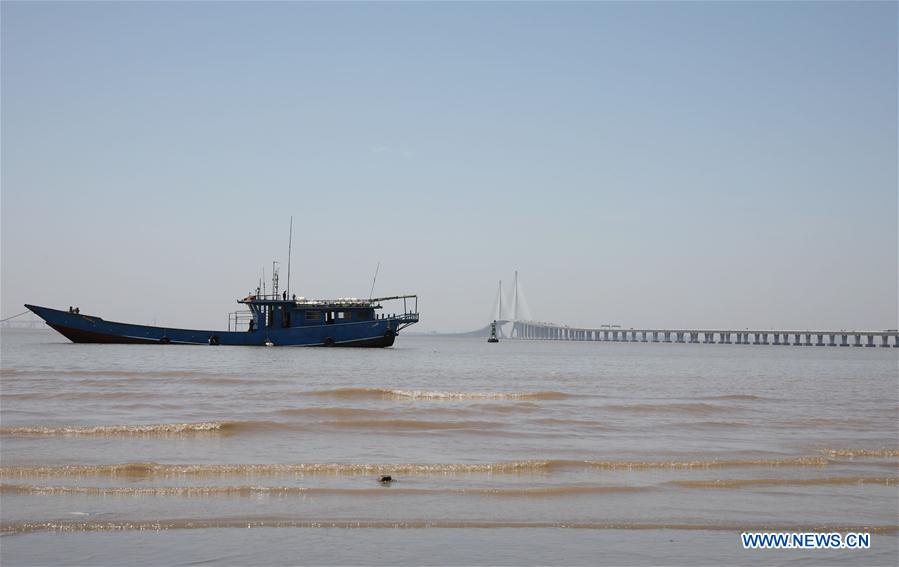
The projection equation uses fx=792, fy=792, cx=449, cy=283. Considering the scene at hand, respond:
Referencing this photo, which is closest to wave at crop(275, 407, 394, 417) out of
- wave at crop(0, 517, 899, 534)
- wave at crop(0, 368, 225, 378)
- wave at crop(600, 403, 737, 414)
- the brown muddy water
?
the brown muddy water

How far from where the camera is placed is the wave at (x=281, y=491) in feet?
30.7

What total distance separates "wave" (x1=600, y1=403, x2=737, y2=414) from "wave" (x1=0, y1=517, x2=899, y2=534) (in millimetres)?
12158

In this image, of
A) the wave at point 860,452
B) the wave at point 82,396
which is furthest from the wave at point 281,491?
the wave at point 82,396

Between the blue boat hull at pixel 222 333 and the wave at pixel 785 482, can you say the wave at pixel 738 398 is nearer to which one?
the wave at pixel 785 482

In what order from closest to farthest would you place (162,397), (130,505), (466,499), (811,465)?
(130,505), (466,499), (811,465), (162,397)

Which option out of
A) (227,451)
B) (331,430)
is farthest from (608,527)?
(331,430)

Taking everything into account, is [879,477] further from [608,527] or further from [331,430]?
[331,430]

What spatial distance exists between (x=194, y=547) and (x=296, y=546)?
89 cm

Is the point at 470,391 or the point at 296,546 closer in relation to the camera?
the point at 296,546

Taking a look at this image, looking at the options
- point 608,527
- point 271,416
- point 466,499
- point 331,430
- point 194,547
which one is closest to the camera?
point 194,547

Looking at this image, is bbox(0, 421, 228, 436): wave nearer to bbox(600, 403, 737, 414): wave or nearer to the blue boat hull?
bbox(600, 403, 737, 414): wave

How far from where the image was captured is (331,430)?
15.4 metres

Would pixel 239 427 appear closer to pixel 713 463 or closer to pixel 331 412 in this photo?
pixel 331 412

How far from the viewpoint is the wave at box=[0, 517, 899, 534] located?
7.74 meters
